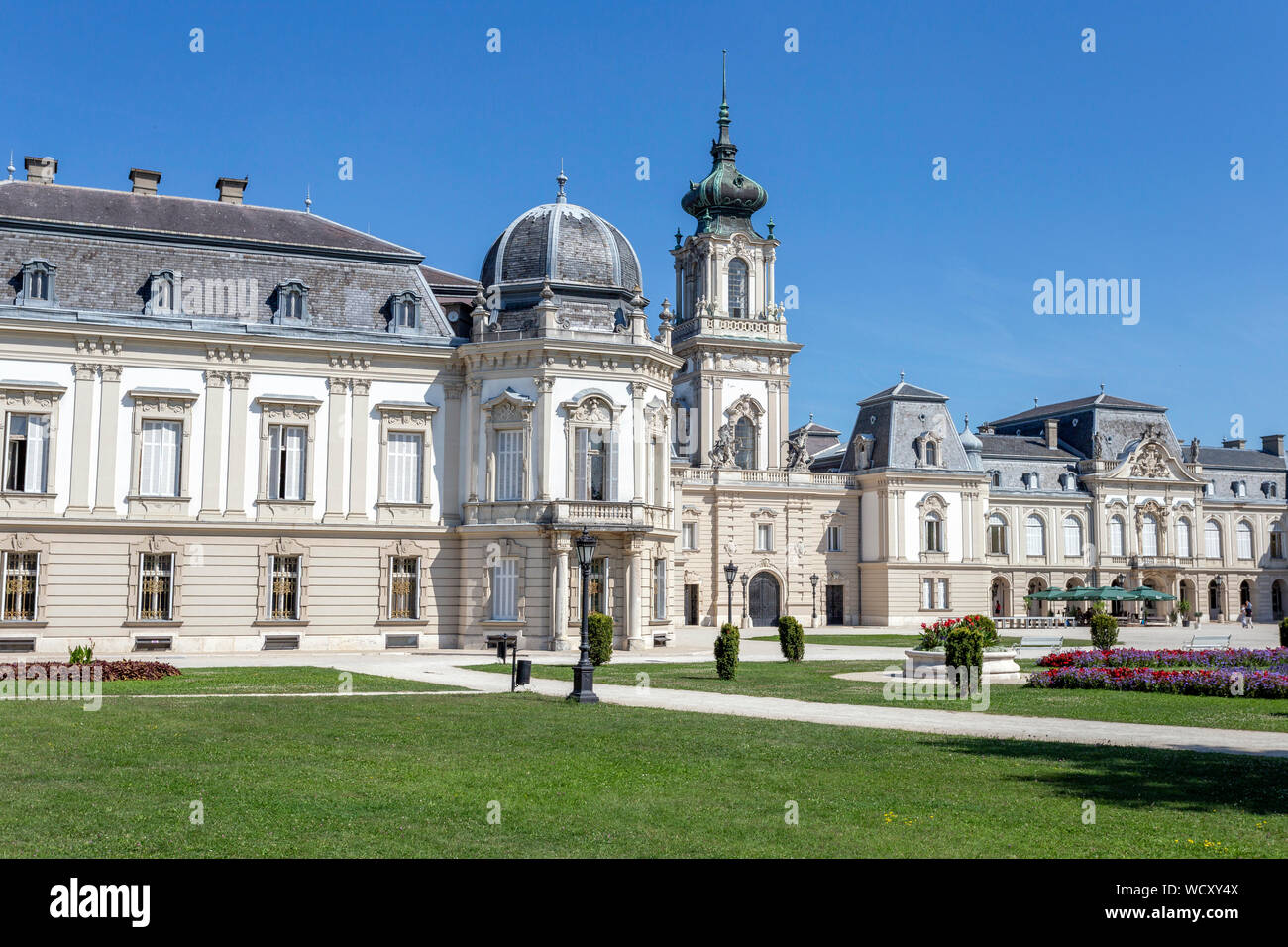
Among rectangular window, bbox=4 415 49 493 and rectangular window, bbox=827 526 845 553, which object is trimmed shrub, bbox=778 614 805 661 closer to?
rectangular window, bbox=4 415 49 493

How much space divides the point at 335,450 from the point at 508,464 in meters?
5.85

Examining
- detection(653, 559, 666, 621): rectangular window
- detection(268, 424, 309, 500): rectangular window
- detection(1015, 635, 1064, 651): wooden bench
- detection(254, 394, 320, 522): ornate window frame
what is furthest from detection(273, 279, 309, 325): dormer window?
detection(1015, 635, 1064, 651): wooden bench

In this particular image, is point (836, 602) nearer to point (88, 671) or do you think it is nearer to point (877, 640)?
point (877, 640)

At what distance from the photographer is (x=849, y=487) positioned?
7612 centimetres

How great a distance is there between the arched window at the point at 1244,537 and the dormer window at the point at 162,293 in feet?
257

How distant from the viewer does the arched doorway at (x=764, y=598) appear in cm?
7106

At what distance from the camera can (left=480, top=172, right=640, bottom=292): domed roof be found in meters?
43.5

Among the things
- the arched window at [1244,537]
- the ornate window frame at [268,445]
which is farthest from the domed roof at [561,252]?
the arched window at [1244,537]

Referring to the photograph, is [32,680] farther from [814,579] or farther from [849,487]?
[849,487]

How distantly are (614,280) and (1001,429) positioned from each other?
2384 inches

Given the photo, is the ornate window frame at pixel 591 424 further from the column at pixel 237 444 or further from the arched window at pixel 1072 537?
the arched window at pixel 1072 537

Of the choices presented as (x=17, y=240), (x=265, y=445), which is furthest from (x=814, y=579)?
(x=17, y=240)

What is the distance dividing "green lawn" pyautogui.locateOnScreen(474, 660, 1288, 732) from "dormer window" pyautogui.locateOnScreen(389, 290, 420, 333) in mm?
14239

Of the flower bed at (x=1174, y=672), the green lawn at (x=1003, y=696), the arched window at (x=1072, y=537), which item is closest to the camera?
the green lawn at (x=1003, y=696)
